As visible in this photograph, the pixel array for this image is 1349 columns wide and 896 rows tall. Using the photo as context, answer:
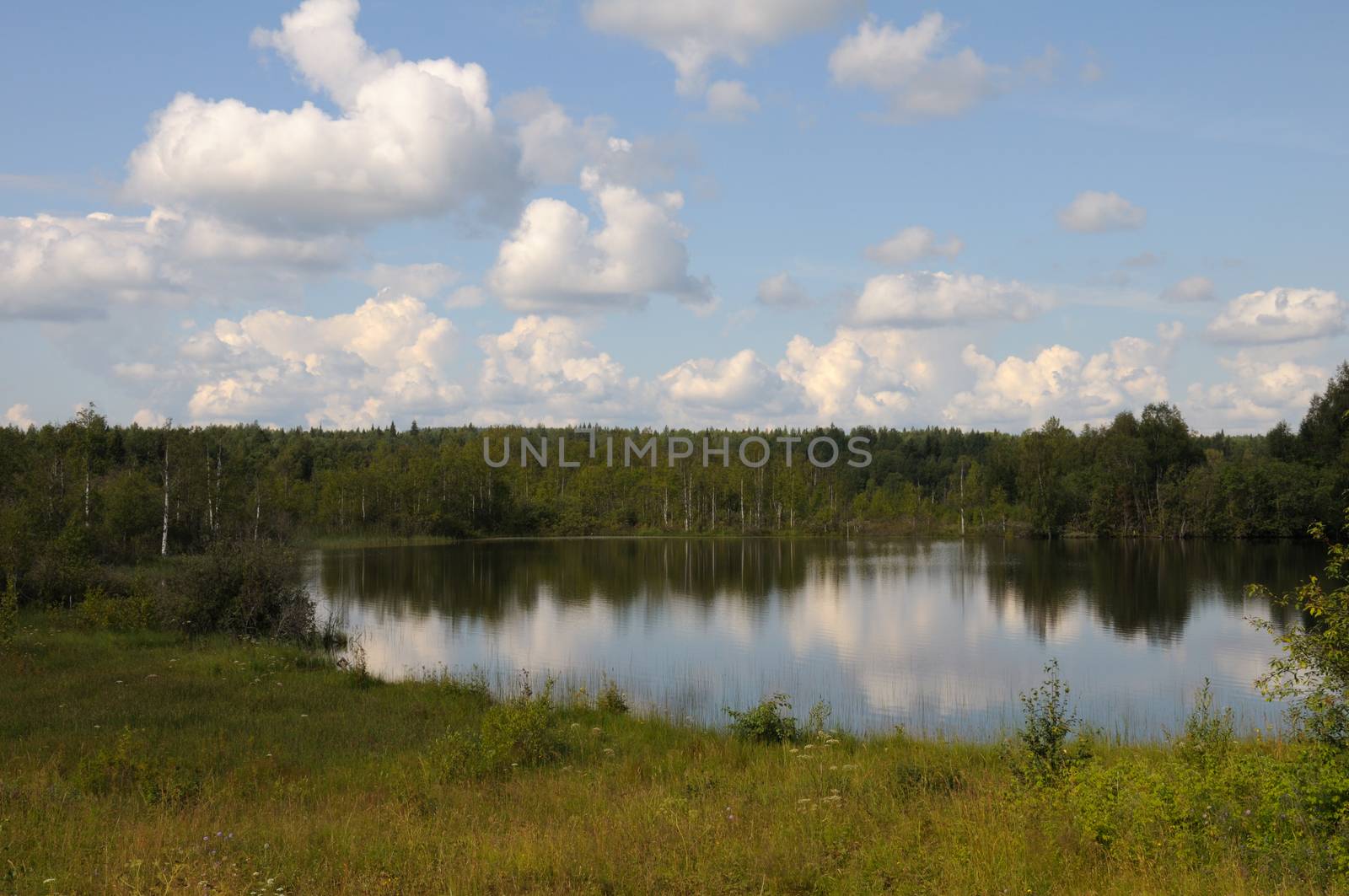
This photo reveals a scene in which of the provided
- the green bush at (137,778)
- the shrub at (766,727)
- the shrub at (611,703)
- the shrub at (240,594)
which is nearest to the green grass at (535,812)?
the green bush at (137,778)

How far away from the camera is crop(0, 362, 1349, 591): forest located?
51.6 metres

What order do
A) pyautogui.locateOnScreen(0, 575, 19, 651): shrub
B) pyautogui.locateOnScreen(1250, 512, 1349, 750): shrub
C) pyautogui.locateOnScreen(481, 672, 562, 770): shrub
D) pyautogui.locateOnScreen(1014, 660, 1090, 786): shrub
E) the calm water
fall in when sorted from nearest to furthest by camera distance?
pyautogui.locateOnScreen(1250, 512, 1349, 750): shrub → pyautogui.locateOnScreen(1014, 660, 1090, 786): shrub → pyautogui.locateOnScreen(481, 672, 562, 770): shrub → pyautogui.locateOnScreen(0, 575, 19, 651): shrub → the calm water

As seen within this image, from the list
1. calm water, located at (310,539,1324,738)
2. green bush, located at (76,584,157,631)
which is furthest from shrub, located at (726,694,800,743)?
green bush, located at (76,584,157,631)

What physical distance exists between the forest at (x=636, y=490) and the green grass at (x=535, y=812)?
18.9 meters

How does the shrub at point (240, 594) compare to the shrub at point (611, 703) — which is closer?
the shrub at point (611, 703)

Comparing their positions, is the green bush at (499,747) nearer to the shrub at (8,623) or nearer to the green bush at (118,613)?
the shrub at (8,623)

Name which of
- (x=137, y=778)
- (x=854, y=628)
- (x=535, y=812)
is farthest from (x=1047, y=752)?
(x=854, y=628)

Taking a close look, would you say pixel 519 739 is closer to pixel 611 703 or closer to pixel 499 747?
pixel 499 747

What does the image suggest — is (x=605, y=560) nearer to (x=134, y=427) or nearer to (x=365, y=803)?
(x=365, y=803)

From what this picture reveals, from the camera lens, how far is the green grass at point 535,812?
311 inches

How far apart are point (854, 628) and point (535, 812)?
2612cm

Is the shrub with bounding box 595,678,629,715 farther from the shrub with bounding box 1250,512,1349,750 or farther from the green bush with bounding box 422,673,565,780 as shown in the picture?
the shrub with bounding box 1250,512,1349,750

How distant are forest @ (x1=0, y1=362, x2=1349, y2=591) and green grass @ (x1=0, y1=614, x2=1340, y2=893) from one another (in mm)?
18872

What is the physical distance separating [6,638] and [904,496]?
118 metres
